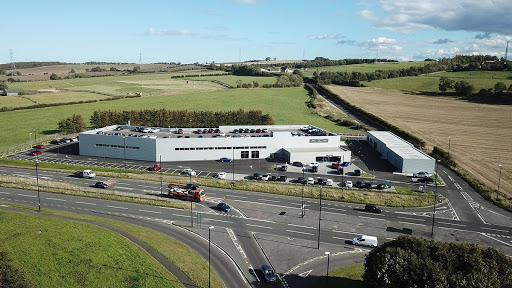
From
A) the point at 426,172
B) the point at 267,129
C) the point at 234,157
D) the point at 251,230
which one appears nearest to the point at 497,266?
the point at 251,230

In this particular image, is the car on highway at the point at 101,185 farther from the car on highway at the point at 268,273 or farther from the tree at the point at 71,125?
the tree at the point at 71,125

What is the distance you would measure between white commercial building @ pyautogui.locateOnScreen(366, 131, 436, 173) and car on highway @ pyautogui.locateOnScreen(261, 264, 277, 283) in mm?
46257

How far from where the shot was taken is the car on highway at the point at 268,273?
119 feet

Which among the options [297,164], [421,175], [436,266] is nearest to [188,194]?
[297,164]

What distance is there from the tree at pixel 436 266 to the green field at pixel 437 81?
484 feet

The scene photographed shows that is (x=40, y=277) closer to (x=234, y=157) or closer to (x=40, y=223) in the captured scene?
(x=40, y=223)

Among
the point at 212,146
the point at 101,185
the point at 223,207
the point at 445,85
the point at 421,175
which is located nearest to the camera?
the point at 223,207

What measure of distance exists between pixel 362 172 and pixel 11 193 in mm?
60977

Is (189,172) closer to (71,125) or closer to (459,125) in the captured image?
(71,125)

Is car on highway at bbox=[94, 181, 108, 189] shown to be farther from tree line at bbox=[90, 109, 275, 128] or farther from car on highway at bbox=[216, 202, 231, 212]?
tree line at bbox=[90, 109, 275, 128]

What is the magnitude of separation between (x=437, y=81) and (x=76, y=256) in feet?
596

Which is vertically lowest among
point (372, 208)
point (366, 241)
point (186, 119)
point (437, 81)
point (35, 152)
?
point (366, 241)

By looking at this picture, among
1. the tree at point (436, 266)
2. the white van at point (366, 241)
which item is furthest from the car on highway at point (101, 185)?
the tree at point (436, 266)

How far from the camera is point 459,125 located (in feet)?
382
